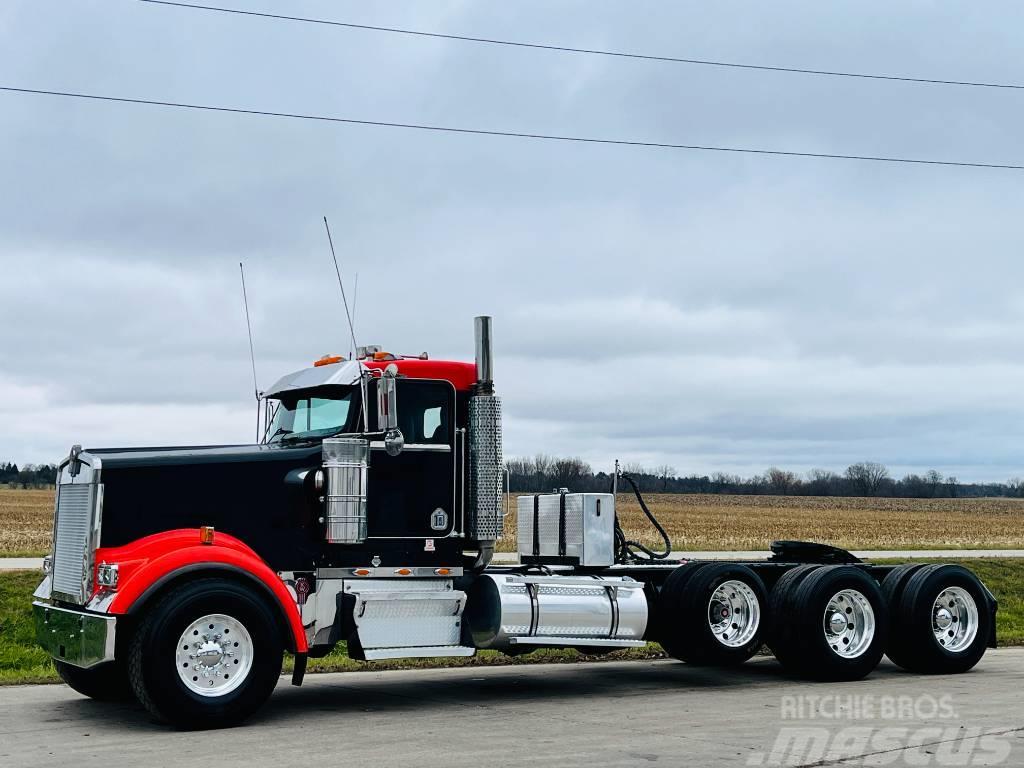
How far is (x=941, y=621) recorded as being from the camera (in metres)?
14.2

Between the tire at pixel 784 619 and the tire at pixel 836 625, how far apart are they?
0.04ft

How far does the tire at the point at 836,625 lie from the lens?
13.0m

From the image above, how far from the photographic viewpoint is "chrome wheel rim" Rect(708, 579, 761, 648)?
13.1 metres

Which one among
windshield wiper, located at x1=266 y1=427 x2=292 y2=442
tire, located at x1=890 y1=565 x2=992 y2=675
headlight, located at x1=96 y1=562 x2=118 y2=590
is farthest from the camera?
tire, located at x1=890 y1=565 x2=992 y2=675

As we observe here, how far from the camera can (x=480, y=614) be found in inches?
464

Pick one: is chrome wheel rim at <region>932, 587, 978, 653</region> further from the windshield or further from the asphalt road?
the windshield

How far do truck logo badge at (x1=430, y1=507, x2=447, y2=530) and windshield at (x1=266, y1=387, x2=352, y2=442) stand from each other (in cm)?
121

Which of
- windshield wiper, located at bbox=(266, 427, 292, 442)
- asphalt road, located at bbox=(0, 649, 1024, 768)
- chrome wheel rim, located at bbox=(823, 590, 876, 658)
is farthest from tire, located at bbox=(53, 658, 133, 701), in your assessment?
chrome wheel rim, located at bbox=(823, 590, 876, 658)

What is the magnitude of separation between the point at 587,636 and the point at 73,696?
16.2 feet

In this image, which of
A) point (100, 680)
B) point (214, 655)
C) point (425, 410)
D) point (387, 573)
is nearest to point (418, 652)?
point (387, 573)

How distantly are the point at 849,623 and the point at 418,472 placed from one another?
518cm

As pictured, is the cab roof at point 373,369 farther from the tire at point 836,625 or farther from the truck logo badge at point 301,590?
the tire at point 836,625

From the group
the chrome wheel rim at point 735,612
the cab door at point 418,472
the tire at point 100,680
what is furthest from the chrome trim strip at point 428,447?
the chrome wheel rim at point 735,612

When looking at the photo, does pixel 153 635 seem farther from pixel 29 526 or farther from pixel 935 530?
pixel 935 530
